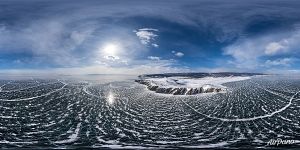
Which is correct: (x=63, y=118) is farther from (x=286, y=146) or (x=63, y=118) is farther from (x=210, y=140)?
(x=286, y=146)

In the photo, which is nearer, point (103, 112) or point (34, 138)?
point (34, 138)

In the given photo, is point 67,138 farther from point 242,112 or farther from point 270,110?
point 270,110

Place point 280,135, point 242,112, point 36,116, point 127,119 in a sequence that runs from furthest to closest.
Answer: point 242,112, point 36,116, point 127,119, point 280,135

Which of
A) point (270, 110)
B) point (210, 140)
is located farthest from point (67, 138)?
point (270, 110)

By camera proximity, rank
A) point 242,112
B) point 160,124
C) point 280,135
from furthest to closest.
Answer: point 242,112
point 160,124
point 280,135

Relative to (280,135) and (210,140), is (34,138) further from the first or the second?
(280,135)

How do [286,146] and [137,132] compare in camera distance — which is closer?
[286,146]

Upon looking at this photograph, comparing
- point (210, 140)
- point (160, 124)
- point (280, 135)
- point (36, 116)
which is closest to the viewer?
point (210, 140)

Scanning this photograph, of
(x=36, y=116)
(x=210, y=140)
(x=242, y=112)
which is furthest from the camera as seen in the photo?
(x=242, y=112)

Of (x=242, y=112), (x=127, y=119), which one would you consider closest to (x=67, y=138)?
(x=127, y=119)
